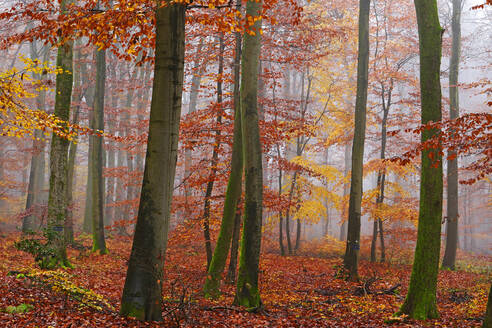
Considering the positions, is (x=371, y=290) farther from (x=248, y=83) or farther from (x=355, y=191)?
(x=248, y=83)

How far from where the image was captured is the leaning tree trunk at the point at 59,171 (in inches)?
344

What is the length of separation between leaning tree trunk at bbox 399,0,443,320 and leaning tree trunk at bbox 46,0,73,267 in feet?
24.7

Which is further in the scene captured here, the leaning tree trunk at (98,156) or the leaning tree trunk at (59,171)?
the leaning tree trunk at (98,156)

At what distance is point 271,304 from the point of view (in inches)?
315

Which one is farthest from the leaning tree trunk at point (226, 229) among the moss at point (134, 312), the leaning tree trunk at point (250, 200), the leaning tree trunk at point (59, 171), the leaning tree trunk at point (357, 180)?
the leaning tree trunk at point (357, 180)

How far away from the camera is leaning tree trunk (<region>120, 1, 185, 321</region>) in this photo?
17.0ft

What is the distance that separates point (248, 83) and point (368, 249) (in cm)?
1292

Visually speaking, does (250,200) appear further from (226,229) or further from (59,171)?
(59,171)

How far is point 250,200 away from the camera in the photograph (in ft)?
22.8

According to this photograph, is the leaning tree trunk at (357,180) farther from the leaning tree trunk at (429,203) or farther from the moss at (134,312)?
the moss at (134,312)

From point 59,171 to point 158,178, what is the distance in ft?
15.8

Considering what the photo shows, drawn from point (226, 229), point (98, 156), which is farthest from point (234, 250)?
point (98, 156)

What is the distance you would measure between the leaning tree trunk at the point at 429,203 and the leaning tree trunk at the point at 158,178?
13.8 feet

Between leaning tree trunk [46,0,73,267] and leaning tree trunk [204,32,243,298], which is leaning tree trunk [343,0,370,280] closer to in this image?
leaning tree trunk [204,32,243,298]
